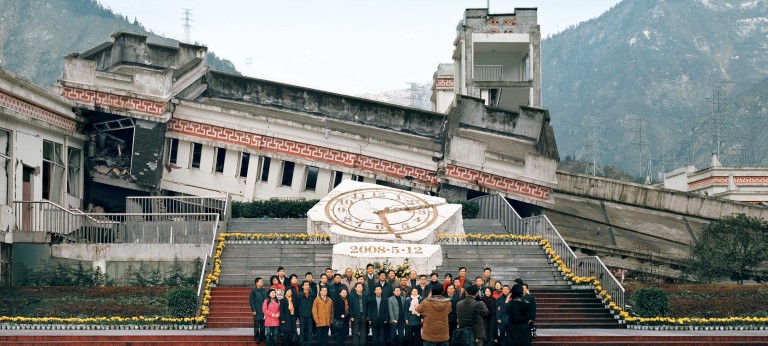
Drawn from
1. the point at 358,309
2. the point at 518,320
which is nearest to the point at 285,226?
the point at 358,309

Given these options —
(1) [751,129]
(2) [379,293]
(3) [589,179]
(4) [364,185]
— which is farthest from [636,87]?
(2) [379,293]

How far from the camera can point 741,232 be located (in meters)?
35.4

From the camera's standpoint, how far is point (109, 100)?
3972cm

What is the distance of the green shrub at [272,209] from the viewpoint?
37875 millimetres

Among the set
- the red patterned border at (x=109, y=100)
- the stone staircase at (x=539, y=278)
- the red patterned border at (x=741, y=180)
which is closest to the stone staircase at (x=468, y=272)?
the stone staircase at (x=539, y=278)

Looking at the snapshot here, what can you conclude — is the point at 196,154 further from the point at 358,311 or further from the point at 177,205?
the point at 358,311

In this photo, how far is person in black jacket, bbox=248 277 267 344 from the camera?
23.5 metres

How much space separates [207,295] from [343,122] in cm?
1580

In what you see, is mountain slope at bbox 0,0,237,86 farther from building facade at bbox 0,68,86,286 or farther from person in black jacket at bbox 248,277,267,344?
person in black jacket at bbox 248,277,267,344

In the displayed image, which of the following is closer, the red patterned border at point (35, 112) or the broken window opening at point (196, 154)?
the red patterned border at point (35, 112)

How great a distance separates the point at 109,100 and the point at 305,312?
1888 cm

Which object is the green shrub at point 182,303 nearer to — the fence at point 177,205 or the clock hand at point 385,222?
the clock hand at point 385,222

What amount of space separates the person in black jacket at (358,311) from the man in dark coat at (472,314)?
11.1ft

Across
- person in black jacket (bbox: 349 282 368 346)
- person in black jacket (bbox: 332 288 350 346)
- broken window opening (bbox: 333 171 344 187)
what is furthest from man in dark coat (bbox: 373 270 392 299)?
broken window opening (bbox: 333 171 344 187)
